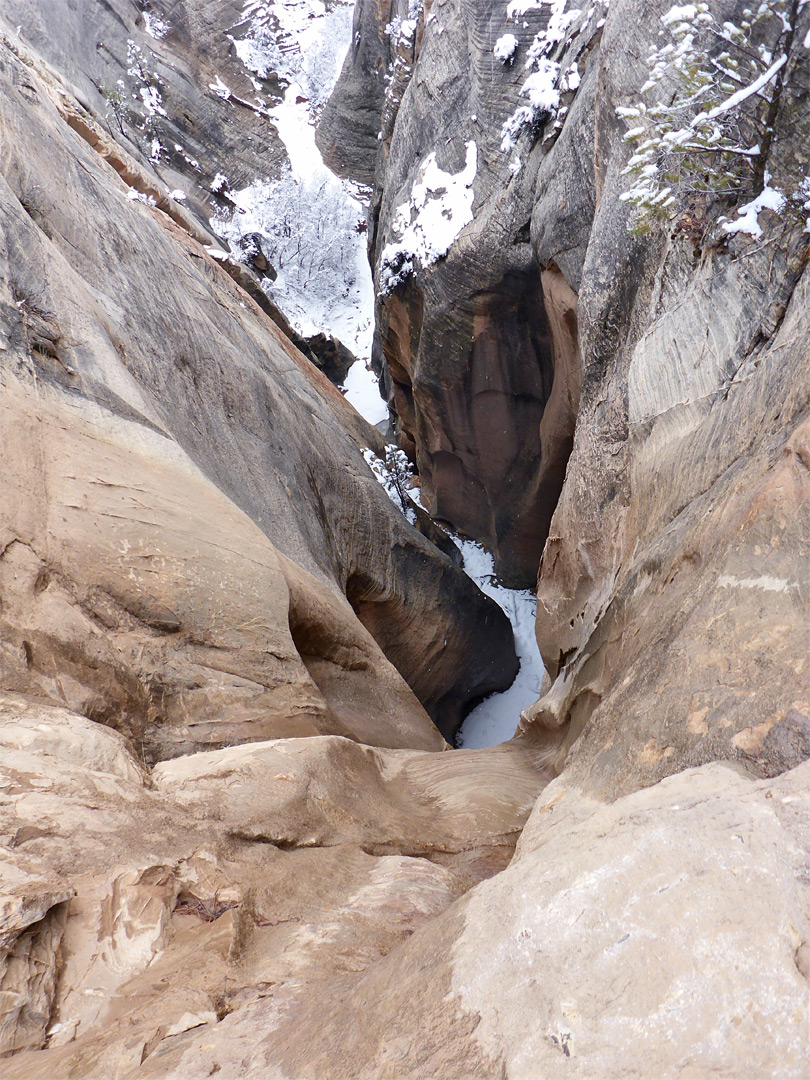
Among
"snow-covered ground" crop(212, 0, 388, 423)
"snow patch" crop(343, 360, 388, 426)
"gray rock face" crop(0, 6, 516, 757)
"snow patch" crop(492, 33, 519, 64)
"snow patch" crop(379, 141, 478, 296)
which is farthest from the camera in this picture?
"snow-covered ground" crop(212, 0, 388, 423)

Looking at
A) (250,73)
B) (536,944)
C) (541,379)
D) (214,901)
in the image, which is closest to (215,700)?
(214,901)

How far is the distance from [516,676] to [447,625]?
2.39m

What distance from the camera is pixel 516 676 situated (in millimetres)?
11180

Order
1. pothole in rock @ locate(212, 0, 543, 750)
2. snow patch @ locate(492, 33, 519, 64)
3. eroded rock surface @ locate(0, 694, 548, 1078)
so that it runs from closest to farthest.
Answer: eroded rock surface @ locate(0, 694, 548, 1078), snow patch @ locate(492, 33, 519, 64), pothole in rock @ locate(212, 0, 543, 750)

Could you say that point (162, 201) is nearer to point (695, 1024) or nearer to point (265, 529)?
point (265, 529)

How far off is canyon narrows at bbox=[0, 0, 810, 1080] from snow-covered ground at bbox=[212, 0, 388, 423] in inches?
379

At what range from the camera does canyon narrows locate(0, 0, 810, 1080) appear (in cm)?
175

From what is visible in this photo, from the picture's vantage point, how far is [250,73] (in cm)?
2112

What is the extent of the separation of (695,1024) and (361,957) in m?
1.35

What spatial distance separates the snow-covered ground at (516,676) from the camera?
10.4m

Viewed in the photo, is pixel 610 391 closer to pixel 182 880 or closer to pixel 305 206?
pixel 182 880

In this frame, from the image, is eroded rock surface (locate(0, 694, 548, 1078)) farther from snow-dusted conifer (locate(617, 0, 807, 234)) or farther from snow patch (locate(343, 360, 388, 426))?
snow patch (locate(343, 360, 388, 426))

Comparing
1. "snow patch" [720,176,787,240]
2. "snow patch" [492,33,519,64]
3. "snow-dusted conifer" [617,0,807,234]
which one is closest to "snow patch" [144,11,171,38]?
"snow patch" [492,33,519,64]

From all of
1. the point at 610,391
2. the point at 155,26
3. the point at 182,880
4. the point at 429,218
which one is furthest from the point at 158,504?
the point at 155,26
